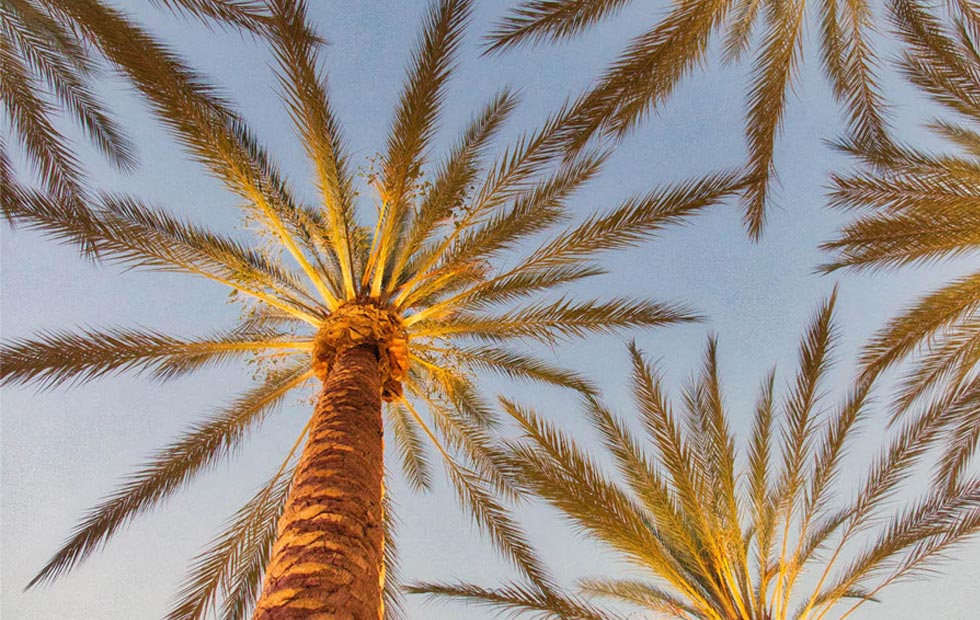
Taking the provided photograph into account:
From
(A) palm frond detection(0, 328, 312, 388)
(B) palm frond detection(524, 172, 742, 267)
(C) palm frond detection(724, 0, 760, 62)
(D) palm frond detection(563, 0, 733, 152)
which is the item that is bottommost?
(A) palm frond detection(0, 328, 312, 388)

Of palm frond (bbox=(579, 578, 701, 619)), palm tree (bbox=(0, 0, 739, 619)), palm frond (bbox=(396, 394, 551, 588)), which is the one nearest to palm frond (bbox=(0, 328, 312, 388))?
palm tree (bbox=(0, 0, 739, 619))

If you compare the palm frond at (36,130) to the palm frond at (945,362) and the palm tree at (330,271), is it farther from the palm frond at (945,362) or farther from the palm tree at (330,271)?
the palm frond at (945,362)

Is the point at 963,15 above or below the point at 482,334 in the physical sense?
above

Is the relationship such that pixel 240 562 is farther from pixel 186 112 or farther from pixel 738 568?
pixel 738 568

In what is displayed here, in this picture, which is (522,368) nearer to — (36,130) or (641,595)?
(641,595)

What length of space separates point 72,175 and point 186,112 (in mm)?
1358

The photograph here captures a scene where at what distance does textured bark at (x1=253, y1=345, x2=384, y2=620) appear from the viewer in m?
2.97

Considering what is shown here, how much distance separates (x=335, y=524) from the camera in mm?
3473

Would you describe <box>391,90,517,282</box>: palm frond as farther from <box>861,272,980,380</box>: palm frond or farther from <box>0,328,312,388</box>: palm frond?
<box>861,272,980,380</box>: palm frond

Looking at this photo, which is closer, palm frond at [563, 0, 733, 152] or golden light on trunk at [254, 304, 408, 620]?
golden light on trunk at [254, 304, 408, 620]

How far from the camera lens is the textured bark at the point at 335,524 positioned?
Answer: 2975mm

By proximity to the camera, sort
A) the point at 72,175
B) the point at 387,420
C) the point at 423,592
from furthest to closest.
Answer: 1. the point at 387,420
2. the point at 423,592
3. the point at 72,175

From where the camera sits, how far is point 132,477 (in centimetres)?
623

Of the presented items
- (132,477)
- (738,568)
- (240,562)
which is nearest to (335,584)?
(240,562)
